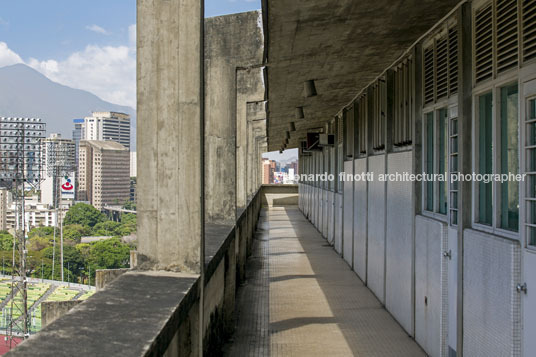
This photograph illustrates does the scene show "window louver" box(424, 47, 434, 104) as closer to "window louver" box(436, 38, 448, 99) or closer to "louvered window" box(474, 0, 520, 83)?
"window louver" box(436, 38, 448, 99)

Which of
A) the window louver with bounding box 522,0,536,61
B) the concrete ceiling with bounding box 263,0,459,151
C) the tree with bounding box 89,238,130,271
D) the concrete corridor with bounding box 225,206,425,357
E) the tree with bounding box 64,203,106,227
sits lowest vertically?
the tree with bounding box 89,238,130,271

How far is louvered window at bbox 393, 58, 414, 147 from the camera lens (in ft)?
24.3

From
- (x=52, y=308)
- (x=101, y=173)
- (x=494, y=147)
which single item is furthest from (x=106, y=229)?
(x=494, y=147)

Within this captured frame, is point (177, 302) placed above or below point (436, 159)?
below

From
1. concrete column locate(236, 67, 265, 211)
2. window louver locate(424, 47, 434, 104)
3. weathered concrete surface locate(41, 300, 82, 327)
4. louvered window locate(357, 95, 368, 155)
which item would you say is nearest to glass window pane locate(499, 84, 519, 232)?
window louver locate(424, 47, 434, 104)

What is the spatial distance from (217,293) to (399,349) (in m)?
2.25

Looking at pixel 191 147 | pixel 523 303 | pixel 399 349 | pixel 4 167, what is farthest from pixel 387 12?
pixel 4 167

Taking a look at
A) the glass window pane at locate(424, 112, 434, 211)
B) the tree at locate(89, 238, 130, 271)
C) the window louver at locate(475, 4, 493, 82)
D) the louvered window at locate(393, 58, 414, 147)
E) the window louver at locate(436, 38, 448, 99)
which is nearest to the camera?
the window louver at locate(475, 4, 493, 82)

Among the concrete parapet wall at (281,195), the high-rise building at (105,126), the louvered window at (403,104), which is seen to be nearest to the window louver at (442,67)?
the louvered window at (403,104)

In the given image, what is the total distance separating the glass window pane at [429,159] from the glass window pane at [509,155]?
Result: 1995 millimetres

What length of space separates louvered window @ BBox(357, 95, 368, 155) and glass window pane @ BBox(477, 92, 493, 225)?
5614 mm

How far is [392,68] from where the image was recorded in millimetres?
8422

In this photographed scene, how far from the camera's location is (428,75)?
651 cm

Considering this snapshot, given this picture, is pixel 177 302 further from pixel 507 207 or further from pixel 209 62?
pixel 209 62
